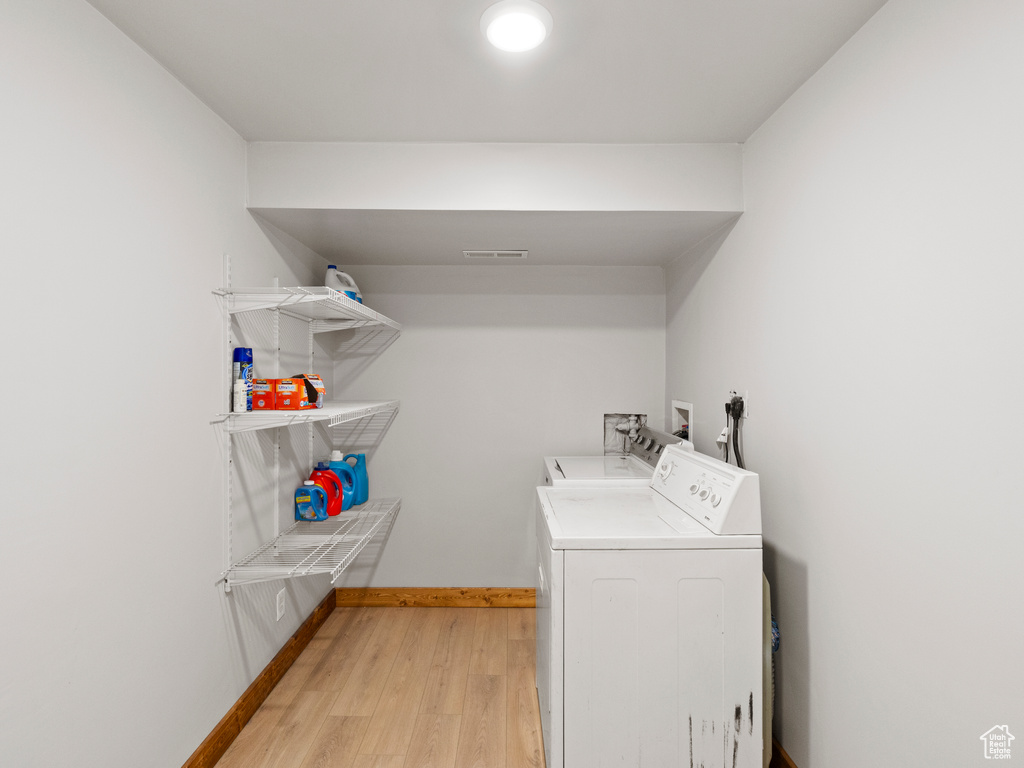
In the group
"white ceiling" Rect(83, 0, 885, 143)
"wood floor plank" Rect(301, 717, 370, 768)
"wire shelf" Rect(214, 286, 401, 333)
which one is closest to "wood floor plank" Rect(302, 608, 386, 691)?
"wood floor plank" Rect(301, 717, 370, 768)

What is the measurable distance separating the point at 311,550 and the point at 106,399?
1093 mm

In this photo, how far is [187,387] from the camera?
160 centimetres

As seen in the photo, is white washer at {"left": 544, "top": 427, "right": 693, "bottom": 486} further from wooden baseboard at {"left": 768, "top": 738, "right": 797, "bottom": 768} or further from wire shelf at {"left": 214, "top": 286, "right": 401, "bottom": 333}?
wire shelf at {"left": 214, "top": 286, "right": 401, "bottom": 333}

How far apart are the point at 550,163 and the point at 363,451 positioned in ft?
6.21

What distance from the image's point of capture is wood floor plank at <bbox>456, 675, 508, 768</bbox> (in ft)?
5.89

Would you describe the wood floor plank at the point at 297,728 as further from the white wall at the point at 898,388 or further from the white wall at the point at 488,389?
the white wall at the point at 898,388

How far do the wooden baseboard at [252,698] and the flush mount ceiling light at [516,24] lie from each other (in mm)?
2306

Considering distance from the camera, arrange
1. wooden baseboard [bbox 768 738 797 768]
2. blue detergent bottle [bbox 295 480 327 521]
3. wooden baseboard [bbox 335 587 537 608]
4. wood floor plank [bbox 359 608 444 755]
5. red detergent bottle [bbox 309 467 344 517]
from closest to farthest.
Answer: wooden baseboard [bbox 768 738 797 768] → wood floor plank [bbox 359 608 444 755] → blue detergent bottle [bbox 295 480 327 521] → red detergent bottle [bbox 309 467 344 517] → wooden baseboard [bbox 335 587 537 608]

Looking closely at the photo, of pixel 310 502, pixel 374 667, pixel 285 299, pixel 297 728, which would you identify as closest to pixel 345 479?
pixel 310 502

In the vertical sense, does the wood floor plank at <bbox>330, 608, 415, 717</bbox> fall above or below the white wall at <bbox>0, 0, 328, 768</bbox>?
below

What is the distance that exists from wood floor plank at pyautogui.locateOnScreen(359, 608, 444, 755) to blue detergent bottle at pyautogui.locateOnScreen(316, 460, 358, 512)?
29.5 inches

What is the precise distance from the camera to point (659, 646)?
4.92ft

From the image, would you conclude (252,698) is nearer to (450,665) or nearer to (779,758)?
Result: (450,665)

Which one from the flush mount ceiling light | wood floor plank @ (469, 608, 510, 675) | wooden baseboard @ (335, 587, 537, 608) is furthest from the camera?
wooden baseboard @ (335, 587, 537, 608)
